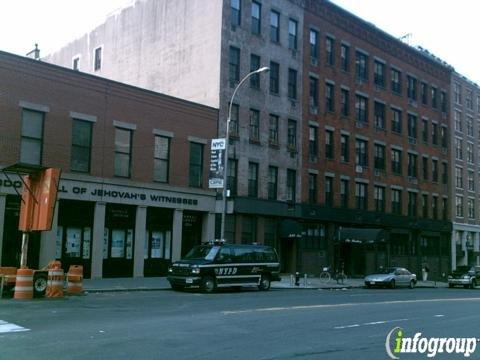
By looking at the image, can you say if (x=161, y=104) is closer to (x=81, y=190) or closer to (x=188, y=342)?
(x=81, y=190)

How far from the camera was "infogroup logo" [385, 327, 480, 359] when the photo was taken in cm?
1065

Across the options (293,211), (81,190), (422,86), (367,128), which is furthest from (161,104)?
(422,86)

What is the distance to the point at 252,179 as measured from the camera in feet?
118

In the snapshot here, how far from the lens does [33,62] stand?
83.8 ft

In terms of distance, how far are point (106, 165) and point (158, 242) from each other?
5097 mm

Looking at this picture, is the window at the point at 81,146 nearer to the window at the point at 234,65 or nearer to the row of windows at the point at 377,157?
the window at the point at 234,65

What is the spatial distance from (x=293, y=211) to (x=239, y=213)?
4930 millimetres

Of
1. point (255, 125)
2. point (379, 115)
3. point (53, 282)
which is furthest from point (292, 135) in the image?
point (53, 282)

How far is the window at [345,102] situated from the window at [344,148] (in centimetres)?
169

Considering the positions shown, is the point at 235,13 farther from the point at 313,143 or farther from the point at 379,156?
the point at 379,156

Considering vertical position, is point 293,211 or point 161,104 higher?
point 161,104

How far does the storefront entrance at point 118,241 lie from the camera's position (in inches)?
1105

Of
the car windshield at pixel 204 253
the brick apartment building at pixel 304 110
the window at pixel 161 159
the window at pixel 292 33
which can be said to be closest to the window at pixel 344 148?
the brick apartment building at pixel 304 110

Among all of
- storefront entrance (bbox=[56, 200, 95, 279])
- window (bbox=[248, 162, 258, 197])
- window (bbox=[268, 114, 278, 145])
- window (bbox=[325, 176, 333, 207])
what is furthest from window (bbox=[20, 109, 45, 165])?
window (bbox=[325, 176, 333, 207])
